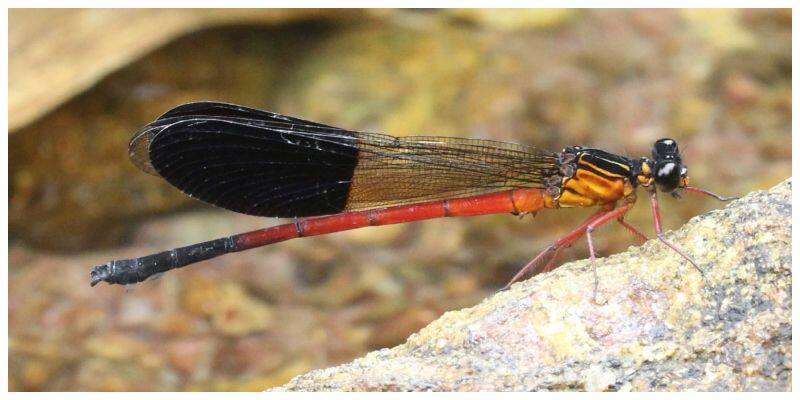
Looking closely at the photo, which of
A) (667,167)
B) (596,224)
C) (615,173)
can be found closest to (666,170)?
(667,167)

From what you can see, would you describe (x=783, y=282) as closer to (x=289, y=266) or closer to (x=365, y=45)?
(x=289, y=266)

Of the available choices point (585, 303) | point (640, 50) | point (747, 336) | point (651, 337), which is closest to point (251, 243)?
point (585, 303)

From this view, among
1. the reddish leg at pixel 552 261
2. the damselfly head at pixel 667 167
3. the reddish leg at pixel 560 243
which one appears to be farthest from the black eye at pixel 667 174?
the reddish leg at pixel 552 261

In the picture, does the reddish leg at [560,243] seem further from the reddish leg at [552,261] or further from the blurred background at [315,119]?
the blurred background at [315,119]

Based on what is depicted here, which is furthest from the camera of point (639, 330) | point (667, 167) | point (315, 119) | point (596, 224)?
point (315, 119)

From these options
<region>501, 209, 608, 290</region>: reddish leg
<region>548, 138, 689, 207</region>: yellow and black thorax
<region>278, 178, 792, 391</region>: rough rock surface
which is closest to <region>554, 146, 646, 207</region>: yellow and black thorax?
<region>548, 138, 689, 207</region>: yellow and black thorax

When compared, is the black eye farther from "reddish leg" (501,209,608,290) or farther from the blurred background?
the blurred background

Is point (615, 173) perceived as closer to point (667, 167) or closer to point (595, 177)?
point (595, 177)
